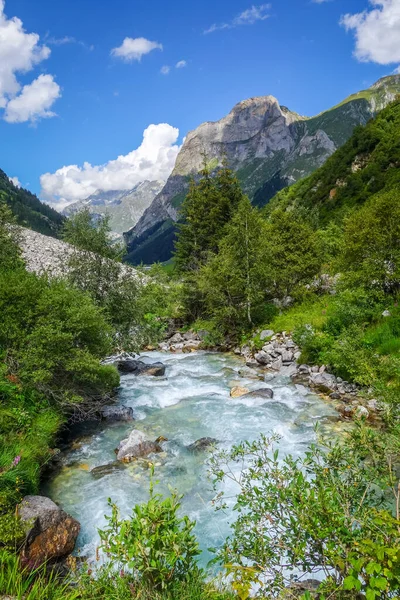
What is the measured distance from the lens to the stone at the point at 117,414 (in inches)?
629

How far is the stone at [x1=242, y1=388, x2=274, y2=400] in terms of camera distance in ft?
57.2

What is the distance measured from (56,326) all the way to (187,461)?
7256 millimetres

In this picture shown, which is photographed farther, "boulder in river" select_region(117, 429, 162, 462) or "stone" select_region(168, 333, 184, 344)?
"stone" select_region(168, 333, 184, 344)

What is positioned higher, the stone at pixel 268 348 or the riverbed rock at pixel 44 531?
the riverbed rock at pixel 44 531

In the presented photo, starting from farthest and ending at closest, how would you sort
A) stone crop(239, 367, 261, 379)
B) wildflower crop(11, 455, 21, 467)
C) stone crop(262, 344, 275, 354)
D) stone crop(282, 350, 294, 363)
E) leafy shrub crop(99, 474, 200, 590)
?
stone crop(262, 344, 275, 354), stone crop(282, 350, 294, 363), stone crop(239, 367, 261, 379), wildflower crop(11, 455, 21, 467), leafy shrub crop(99, 474, 200, 590)

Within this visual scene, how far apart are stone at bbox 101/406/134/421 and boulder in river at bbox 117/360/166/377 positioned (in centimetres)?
606

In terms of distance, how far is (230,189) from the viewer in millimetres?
44344

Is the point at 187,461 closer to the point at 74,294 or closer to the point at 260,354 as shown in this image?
the point at 74,294

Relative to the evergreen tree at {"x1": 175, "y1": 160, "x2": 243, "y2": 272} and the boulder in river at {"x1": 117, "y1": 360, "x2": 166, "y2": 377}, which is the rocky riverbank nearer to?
the boulder in river at {"x1": 117, "y1": 360, "x2": 166, "y2": 377}

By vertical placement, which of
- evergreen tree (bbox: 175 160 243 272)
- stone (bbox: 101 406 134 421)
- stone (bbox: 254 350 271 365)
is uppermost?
evergreen tree (bbox: 175 160 243 272)

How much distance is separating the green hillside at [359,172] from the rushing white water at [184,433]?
155 feet

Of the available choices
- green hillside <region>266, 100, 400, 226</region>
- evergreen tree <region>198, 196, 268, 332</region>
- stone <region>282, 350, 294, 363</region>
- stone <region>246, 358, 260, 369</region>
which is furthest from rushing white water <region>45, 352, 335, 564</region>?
green hillside <region>266, 100, 400, 226</region>

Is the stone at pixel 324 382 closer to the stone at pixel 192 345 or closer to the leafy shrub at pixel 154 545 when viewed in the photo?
the stone at pixel 192 345

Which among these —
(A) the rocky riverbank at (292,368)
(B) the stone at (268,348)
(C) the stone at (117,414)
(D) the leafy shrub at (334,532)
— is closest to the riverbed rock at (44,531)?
(D) the leafy shrub at (334,532)
